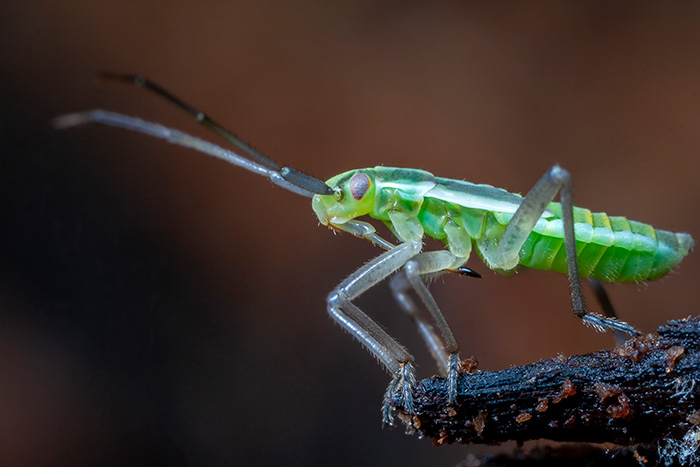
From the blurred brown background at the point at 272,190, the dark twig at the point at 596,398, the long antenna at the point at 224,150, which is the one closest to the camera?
Answer: the dark twig at the point at 596,398

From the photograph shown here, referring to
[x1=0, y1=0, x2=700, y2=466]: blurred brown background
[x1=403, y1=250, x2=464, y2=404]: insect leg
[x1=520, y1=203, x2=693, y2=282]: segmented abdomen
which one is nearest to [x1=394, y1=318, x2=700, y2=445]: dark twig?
[x1=403, y1=250, x2=464, y2=404]: insect leg

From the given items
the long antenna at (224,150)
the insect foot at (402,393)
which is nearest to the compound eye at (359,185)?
the long antenna at (224,150)

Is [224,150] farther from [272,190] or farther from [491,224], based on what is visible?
[272,190]

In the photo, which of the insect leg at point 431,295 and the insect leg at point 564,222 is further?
the insect leg at point 564,222

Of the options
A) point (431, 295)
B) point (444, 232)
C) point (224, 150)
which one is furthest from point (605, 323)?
point (224, 150)

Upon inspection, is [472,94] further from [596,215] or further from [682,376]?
[682,376]

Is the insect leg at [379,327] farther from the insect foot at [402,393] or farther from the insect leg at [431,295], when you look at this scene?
the insect leg at [431,295]

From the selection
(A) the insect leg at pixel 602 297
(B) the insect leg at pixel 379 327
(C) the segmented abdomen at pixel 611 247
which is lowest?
(B) the insect leg at pixel 379 327

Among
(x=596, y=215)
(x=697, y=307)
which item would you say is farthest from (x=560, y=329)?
(x=596, y=215)
